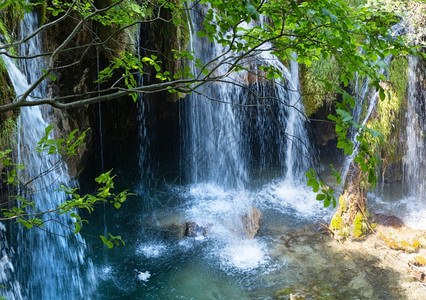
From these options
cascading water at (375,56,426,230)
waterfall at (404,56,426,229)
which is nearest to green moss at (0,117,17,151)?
cascading water at (375,56,426,230)

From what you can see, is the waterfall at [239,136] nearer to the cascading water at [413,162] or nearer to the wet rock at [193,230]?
the cascading water at [413,162]

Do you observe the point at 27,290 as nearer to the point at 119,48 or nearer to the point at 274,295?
the point at 274,295

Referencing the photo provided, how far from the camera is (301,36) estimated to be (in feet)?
6.61

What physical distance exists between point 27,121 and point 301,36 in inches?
168

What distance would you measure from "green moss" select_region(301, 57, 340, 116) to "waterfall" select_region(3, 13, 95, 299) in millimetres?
5956

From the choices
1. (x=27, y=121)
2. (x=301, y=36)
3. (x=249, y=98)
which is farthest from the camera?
(x=249, y=98)

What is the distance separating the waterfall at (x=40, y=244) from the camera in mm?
5118

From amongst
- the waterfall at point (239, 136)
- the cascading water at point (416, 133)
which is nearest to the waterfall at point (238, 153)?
the waterfall at point (239, 136)

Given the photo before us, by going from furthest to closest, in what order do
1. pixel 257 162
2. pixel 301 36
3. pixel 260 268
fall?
pixel 257 162 → pixel 260 268 → pixel 301 36

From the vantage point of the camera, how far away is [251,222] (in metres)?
7.23

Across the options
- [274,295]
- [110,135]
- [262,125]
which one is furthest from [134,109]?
[274,295]

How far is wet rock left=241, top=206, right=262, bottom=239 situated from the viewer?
22.8 feet

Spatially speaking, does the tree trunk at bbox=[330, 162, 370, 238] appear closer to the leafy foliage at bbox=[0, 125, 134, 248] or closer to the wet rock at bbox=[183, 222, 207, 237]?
the wet rock at bbox=[183, 222, 207, 237]

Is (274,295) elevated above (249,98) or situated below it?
below
